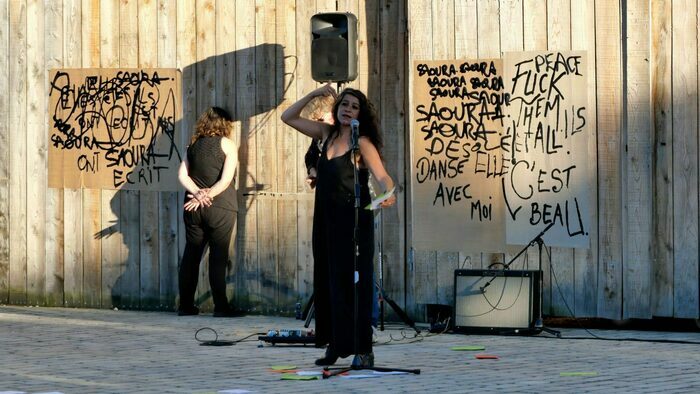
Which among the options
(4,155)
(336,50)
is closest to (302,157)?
(336,50)

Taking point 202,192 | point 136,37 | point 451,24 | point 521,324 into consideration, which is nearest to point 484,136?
point 451,24

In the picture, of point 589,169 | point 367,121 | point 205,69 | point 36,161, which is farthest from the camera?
point 36,161

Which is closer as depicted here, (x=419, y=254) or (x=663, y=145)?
(x=663, y=145)

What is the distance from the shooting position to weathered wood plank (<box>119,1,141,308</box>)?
15.5 meters

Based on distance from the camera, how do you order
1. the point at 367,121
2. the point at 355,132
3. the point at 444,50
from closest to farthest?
the point at 355,132, the point at 367,121, the point at 444,50

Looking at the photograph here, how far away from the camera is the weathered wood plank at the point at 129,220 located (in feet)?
50.9

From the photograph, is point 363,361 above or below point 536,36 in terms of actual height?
below

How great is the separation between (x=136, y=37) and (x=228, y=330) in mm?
3665

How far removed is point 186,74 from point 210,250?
184 centimetres

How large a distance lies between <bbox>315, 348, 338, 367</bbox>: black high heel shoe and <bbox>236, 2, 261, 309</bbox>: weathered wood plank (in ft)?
14.5

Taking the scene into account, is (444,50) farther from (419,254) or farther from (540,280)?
(540,280)

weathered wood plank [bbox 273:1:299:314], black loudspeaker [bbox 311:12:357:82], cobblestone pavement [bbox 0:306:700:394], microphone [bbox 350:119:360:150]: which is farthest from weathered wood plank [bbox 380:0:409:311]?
microphone [bbox 350:119:360:150]

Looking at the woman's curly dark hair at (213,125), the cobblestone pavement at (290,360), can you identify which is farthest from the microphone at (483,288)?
the woman's curly dark hair at (213,125)

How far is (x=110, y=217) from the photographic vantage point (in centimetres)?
1570
